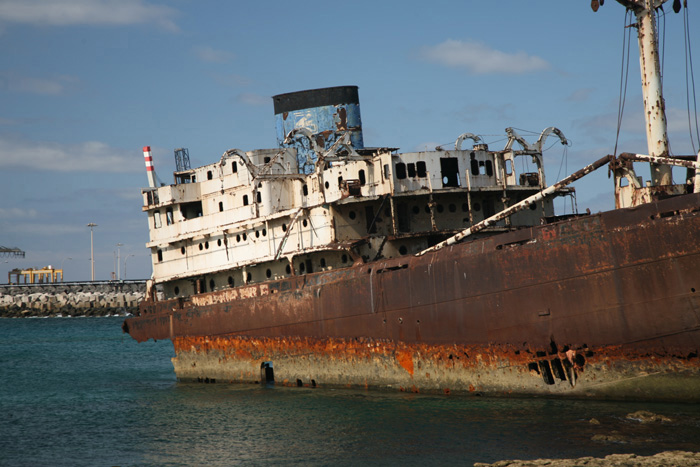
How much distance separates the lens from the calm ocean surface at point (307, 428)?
13.2 meters

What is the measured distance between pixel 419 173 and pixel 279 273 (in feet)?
19.0

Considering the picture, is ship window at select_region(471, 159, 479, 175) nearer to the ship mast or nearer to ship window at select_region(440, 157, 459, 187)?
ship window at select_region(440, 157, 459, 187)

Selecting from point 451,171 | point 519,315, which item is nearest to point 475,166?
point 451,171

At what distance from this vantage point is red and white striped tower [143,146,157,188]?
29.4 meters

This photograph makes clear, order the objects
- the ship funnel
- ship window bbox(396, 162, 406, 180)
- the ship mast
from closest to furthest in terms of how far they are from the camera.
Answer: the ship mast, ship window bbox(396, 162, 406, 180), the ship funnel

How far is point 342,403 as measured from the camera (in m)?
18.8

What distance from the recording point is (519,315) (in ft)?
54.7

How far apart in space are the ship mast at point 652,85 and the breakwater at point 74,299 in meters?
73.8

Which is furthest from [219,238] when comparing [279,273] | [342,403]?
[342,403]

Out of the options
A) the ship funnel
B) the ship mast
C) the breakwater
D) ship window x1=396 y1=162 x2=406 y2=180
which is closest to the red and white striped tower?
the ship funnel

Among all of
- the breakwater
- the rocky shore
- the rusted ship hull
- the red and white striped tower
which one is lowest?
the rocky shore

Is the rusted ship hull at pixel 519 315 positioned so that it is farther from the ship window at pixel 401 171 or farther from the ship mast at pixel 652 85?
the ship window at pixel 401 171

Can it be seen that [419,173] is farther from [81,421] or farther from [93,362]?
[93,362]

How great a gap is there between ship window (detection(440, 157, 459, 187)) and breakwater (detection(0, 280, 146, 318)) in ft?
221
